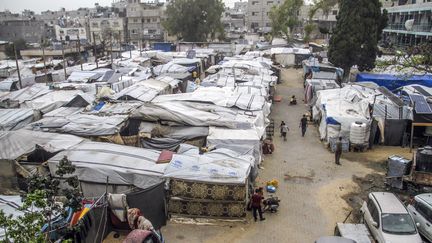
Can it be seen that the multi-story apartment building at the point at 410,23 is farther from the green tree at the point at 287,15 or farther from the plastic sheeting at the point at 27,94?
the plastic sheeting at the point at 27,94

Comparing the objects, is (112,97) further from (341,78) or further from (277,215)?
(341,78)

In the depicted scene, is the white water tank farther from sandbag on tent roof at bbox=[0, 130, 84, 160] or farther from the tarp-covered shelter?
sandbag on tent roof at bbox=[0, 130, 84, 160]

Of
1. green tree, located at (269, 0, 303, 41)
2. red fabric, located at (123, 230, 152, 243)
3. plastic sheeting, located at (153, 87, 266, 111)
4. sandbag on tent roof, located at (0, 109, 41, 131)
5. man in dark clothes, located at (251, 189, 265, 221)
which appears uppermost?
green tree, located at (269, 0, 303, 41)

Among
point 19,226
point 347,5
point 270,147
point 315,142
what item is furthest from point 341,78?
point 19,226

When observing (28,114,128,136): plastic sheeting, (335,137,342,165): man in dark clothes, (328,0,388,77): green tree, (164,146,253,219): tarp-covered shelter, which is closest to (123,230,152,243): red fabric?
(164,146,253,219): tarp-covered shelter

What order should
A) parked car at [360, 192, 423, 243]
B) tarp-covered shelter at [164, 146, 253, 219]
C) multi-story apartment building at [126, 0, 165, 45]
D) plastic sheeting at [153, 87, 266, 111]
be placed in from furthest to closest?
multi-story apartment building at [126, 0, 165, 45]
plastic sheeting at [153, 87, 266, 111]
tarp-covered shelter at [164, 146, 253, 219]
parked car at [360, 192, 423, 243]

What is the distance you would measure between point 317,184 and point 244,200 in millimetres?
4195

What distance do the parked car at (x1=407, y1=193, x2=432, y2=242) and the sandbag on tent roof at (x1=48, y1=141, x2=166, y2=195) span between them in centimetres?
717

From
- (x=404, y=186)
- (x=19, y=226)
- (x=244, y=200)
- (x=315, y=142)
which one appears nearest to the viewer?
(x=19, y=226)

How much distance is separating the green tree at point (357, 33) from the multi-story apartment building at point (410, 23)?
24.2 feet

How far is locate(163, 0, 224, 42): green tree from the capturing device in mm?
55688

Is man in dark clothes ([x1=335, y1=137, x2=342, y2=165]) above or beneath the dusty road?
above

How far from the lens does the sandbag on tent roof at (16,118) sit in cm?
1541

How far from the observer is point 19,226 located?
18.2ft
